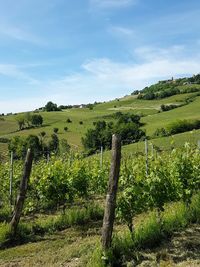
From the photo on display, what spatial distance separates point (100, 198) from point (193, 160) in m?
6.52

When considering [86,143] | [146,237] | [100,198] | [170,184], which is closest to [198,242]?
[146,237]

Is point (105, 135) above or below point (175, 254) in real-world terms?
below

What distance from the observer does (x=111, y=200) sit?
7.63 m

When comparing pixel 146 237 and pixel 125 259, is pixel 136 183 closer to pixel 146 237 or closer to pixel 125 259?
pixel 146 237

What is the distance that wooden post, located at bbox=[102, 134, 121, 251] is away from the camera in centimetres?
746

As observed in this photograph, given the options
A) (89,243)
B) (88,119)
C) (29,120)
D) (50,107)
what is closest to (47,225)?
(89,243)

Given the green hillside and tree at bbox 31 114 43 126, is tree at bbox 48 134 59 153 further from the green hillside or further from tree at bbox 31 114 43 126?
tree at bbox 31 114 43 126

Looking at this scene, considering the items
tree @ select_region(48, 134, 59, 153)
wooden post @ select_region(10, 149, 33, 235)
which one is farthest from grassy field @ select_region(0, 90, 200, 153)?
wooden post @ select_region(10, 149, 33, 235)

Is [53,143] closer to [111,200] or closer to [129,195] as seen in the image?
[129,195]

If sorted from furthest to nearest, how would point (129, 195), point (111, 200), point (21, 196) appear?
1. point (21, 196)
2. point (129, 195)
3. point (111, 200)

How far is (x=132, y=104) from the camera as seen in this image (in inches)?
5359

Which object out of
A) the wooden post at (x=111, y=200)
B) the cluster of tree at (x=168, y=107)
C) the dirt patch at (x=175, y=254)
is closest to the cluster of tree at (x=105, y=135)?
the cluster of tree at (x=168, y=107)

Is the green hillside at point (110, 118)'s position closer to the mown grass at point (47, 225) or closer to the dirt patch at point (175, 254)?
the mown grass at point (47, 225)

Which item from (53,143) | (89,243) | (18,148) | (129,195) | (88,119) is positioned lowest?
(53,143)
